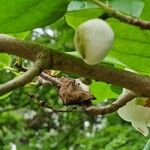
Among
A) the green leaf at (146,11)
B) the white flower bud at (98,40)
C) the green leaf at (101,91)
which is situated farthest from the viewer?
A: the green leaf at (101,91)

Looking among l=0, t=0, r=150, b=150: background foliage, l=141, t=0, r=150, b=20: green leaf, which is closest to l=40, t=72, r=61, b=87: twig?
l=0, t=0, r=150, b=150: background foliage

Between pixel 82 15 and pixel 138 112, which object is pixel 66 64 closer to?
pixel 82 15

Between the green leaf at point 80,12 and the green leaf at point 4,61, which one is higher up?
the green leaf at point 80,12

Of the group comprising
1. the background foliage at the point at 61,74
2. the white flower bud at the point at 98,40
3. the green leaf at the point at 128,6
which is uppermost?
the green leaf at the point at 128,6

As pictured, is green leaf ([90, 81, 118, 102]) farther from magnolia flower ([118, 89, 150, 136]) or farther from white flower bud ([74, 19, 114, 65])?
white flower bud ([74, 19, 114, 65])

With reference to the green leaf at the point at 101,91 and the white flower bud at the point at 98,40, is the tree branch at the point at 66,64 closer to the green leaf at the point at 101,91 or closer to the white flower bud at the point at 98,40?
the white flower bud at the point at 98,40

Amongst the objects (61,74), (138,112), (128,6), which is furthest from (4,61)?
(128,6)

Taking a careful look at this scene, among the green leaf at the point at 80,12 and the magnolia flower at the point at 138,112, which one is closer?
the green leaf at the point at 80,12

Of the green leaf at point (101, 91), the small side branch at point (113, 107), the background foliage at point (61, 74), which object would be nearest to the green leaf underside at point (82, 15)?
the background foliage at point (61, 74)
